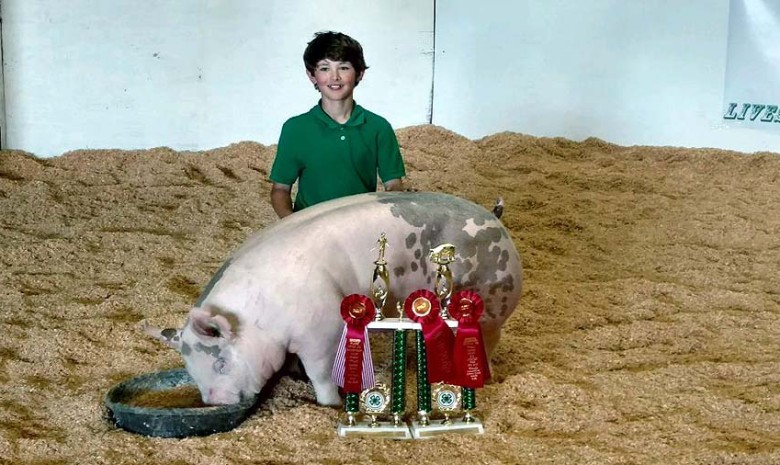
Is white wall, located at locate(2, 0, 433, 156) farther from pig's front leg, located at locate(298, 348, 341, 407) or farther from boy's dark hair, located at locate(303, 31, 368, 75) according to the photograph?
pig's front leg, located at locate(298, 348, 341, 407)

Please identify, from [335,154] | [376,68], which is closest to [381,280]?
[335,154]

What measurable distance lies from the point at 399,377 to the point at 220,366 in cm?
41

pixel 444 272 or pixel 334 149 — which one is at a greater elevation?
pixel 334 149

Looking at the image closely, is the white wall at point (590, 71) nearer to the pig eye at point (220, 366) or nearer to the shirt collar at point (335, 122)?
the shirt collar at point (335, 122)

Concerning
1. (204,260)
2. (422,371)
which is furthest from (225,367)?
(204,260)

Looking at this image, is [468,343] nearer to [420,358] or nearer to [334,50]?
[420,358]

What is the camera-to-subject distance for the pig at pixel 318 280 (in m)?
2.23

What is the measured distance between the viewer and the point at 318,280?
2.26 m

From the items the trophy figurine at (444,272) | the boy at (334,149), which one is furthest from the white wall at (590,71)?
the trophy figurine at (444,272)

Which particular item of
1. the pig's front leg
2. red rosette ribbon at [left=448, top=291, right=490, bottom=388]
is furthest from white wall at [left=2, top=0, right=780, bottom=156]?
red rosette ribbon at [left=448, top=291, right=490, bottom=388]

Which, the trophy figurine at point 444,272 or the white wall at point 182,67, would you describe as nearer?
the trophy figurine at point 444,272

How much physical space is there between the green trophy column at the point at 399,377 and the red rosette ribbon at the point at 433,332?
5 cm

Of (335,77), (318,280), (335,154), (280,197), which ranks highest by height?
(335,77)

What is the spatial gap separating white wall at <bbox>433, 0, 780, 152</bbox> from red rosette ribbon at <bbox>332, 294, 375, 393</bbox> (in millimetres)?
3251
